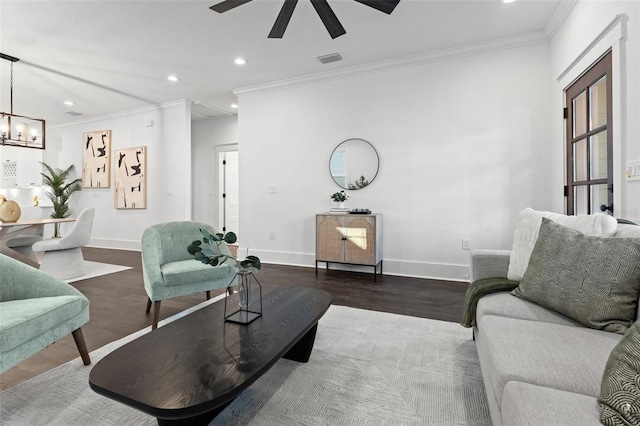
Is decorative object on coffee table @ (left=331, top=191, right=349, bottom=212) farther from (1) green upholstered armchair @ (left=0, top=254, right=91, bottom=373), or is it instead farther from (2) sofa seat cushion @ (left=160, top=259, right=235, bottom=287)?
(1) green upholstered armchair @ (left=0, top=254, right=91, bottom=373)

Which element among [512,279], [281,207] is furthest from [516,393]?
[281,207]

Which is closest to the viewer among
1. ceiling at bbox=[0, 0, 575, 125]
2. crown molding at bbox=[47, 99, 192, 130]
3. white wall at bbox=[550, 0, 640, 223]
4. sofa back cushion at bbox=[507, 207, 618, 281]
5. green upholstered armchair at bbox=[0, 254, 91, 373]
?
green upholstered armchair at bbox=[0, 254, 91, 373]

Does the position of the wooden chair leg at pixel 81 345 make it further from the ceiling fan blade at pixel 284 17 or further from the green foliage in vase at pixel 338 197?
the green foliage in vase at pixel 338 197

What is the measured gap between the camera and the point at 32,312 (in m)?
1.47

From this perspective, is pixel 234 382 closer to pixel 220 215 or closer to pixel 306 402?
pixel 306 402

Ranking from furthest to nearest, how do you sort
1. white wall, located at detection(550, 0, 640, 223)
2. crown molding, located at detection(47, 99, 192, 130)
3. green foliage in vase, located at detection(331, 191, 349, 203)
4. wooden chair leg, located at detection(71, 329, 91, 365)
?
crown molding, located at detection(47, 99, 192, 130), green foliage in vase, located at detection(331, 191, 349, 203), white wall, located at detection(550, 0, 640, 223), wooden chair leg, located at detection(71, 329, 91, 365)

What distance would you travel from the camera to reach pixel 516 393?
90 cm

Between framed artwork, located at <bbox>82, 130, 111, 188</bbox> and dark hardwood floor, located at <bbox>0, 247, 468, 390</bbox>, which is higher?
framed artwork, located at <bbox>82, 130, 111, 188</bbox>

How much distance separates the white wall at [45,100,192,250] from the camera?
5699 millimetres

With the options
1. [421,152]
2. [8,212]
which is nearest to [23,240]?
[8,212]

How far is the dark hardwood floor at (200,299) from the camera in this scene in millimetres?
2022

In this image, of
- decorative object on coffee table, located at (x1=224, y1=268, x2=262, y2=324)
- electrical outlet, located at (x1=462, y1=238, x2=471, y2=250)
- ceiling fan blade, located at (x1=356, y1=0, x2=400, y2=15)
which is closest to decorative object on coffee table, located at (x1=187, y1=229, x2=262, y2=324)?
decorative object on coffee table, located at (x1=224, y1=268, x2=262, y2=324)

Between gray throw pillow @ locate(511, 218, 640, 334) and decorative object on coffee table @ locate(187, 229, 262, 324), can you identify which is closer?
gray throw pillow @ locate(511, 218, 640, 334)

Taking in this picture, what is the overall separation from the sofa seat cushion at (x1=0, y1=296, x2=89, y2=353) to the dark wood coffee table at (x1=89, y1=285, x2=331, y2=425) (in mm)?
541
